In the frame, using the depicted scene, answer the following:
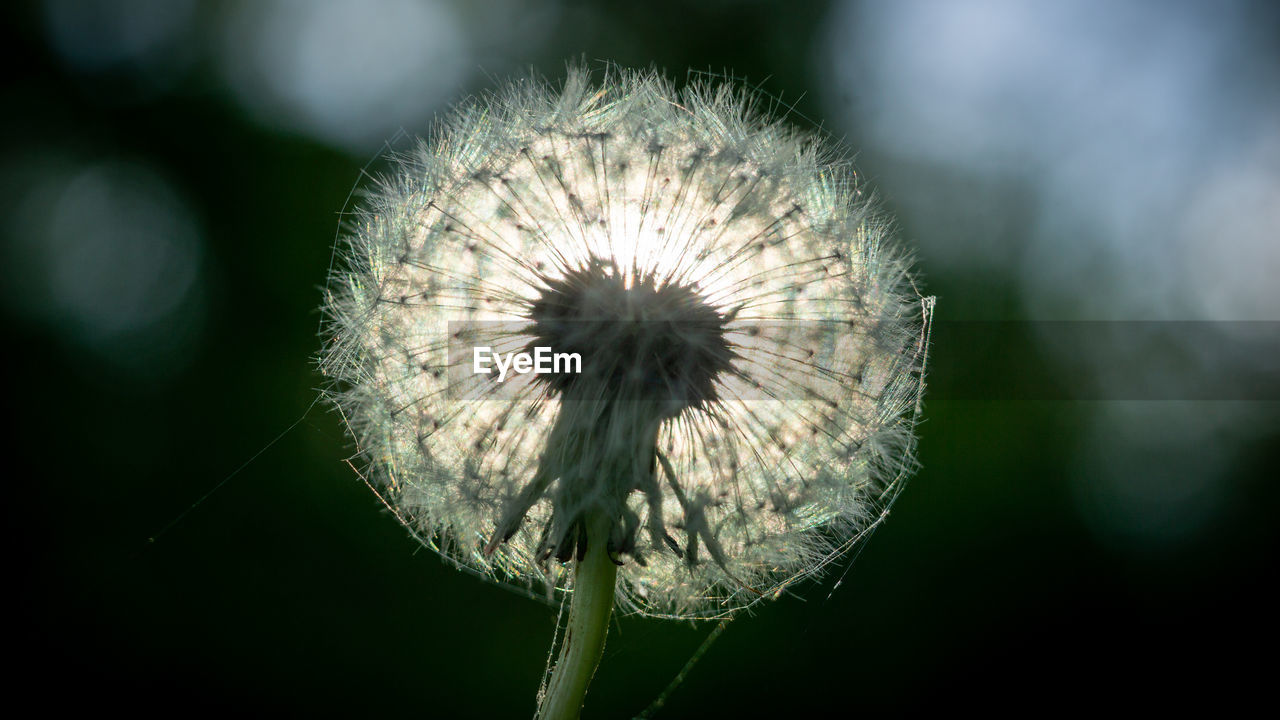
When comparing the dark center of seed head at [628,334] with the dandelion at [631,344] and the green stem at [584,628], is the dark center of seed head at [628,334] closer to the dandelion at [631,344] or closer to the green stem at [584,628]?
the dandelion at [631,344]

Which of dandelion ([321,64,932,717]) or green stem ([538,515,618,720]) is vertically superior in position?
dandelion ([321,64,932,717])

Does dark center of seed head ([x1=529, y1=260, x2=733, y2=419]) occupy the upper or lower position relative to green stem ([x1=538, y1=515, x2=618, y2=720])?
upper

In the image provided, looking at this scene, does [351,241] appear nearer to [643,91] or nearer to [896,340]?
[643,91]

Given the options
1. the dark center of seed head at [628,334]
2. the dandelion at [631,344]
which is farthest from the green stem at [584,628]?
the dark center of seed head at [628,334]

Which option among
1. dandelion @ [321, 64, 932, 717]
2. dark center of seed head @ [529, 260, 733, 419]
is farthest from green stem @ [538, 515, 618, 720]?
dark center of seed head @ [529, 260, 733, 419]

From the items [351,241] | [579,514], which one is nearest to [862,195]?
[579,514]

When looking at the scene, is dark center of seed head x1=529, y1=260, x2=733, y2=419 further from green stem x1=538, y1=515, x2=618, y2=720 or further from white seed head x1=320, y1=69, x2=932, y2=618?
green stem x1=538, y1=515, x2=618, y2=720

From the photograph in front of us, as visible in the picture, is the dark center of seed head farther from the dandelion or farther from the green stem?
the green stem
